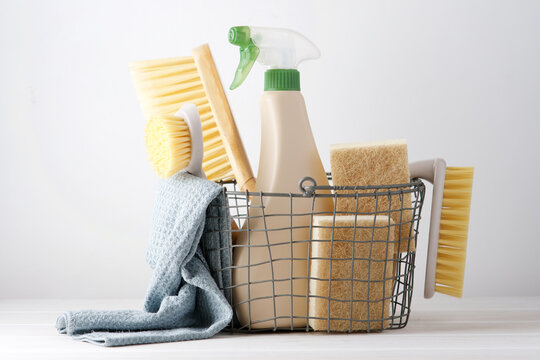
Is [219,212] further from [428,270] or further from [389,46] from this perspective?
[389,46]

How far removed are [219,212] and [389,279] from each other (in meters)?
0.17

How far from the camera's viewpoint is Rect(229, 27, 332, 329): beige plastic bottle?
2.23ft

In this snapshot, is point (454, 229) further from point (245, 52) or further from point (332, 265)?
point (245, 52)

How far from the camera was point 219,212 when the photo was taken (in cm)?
69

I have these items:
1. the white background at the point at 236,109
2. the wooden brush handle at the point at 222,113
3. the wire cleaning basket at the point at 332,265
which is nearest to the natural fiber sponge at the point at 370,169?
the wire cleaning basket at the point at 332,265

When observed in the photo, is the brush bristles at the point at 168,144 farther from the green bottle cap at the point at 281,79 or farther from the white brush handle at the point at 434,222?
the white brush handle at the point at 434,222

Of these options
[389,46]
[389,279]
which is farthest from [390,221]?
[389,46]

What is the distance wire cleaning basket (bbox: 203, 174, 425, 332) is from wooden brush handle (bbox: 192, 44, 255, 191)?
0.20 feet

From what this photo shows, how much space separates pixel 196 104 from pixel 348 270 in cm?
25

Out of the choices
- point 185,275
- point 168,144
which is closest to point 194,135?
point 168,144

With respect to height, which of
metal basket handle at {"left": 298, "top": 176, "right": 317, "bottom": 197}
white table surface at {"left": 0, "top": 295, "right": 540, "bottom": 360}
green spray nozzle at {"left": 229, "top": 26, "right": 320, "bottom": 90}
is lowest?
white table surface at {"left": 0, "top": 295, "right": 540, "bottom": 360}

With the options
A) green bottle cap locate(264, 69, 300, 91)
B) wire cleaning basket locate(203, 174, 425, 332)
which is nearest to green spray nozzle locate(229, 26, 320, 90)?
green bottle cap locate(264, 69, 300, 91)

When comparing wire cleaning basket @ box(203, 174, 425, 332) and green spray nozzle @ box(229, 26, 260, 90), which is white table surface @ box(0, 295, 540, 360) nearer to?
wire cleaning basket @ box(203, 174, 425, 332)

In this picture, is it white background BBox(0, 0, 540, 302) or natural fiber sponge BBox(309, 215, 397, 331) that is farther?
white background BBox(0, 0, 540, 302)
